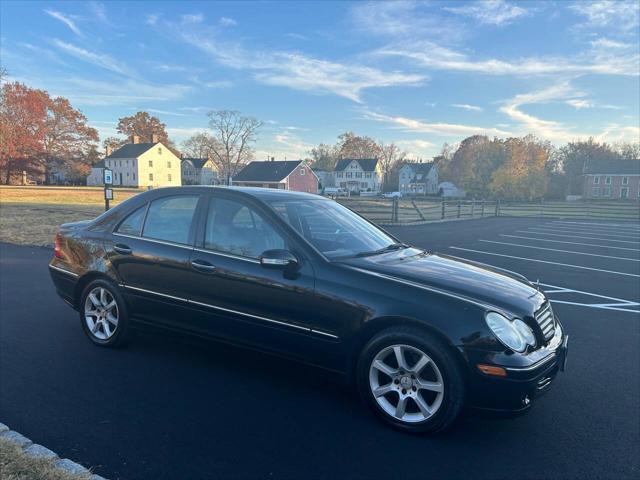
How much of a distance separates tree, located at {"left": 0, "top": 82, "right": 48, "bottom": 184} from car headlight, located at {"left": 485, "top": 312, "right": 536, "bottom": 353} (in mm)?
57742

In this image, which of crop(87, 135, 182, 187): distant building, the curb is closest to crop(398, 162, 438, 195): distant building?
crop(87, 135, 182, 187): distant building

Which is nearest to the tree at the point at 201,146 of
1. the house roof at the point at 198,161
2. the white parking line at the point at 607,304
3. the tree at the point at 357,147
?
the house roof at the point at 198,161

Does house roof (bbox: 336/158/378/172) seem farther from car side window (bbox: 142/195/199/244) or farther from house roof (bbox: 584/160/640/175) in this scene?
car side window (bbox: 142/195/199/244)

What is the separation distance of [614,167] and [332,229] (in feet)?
258

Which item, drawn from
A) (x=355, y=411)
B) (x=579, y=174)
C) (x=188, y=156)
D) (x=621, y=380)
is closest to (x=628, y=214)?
(x=621, y=380)

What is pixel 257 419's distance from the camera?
3.28 meters

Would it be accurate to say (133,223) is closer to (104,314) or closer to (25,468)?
(104,314)

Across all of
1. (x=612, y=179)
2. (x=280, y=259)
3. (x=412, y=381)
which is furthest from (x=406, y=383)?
(x=612, y=179)

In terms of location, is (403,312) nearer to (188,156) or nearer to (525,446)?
(525,446)

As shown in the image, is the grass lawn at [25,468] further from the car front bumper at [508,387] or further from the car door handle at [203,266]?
the car front bumper at [508,387]

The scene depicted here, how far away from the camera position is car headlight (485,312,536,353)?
9.70 feet

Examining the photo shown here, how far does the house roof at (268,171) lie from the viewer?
64.1 m

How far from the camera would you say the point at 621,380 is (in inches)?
163

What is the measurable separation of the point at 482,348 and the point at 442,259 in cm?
137
